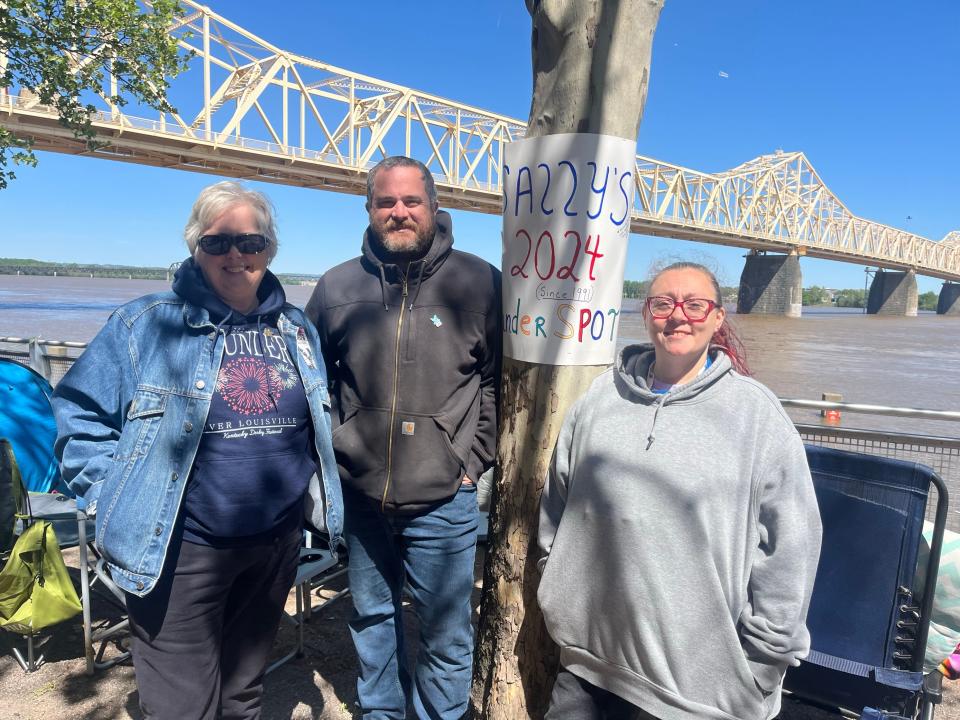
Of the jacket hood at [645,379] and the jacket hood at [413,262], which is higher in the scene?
the jacket hood at [413,262]

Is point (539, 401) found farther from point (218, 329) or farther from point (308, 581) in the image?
Result: point (308, 581)

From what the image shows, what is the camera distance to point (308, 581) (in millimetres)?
2738

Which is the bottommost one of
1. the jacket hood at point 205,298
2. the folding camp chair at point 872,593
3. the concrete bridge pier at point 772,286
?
the folding camp chair at point 872,593

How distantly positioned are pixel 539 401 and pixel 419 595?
2.27 ft

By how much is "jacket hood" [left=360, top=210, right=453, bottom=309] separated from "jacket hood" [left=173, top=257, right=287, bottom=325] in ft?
1.00

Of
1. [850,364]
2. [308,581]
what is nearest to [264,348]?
[308,581]

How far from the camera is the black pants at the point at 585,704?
5.00 ft

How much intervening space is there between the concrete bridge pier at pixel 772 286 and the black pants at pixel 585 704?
49624mm

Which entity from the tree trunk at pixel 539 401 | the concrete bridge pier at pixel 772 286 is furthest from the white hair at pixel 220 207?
the concrete bridge pier at pixel 772 286

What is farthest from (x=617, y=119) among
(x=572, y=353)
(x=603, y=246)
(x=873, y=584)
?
(x=873, y=584)

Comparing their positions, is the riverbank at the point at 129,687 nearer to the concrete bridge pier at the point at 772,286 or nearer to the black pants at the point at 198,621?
the black pants at the point at 198,621

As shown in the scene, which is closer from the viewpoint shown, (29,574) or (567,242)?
(567,242)

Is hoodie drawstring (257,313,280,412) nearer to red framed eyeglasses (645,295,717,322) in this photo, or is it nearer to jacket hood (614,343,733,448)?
jacket hood (614,343,733,448)

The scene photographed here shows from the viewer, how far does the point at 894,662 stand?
5.90ft
